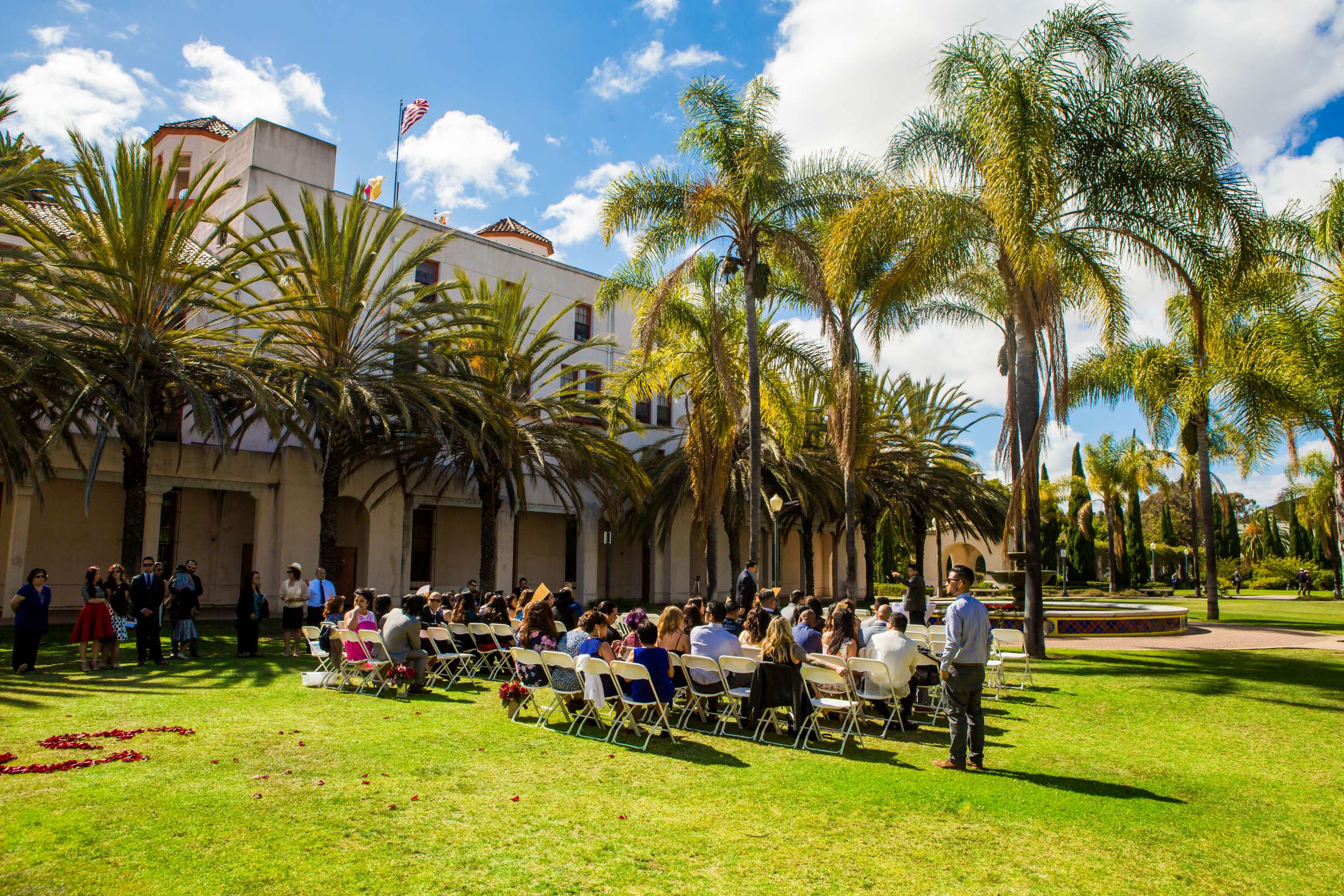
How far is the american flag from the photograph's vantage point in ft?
111

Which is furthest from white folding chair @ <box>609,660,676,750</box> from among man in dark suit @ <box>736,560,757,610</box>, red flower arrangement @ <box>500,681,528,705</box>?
man in dark suit @ <box>736,560,757,610</box>

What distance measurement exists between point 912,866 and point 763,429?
23.4 metres

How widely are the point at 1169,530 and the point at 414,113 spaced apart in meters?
58.1

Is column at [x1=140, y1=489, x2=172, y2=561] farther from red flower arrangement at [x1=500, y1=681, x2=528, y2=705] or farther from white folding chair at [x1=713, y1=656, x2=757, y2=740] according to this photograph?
white folding chair at [x1=713, y1=656, x2=757, y2=740]

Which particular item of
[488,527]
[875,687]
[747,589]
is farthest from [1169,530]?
[875,687]

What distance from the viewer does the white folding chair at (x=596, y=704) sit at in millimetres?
8242

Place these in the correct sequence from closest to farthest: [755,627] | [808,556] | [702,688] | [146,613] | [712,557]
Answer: [702,688], [755,627], [146,613], [712,557], [808,556]

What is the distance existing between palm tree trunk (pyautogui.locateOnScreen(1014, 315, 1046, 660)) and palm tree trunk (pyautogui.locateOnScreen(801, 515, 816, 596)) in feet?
51.9

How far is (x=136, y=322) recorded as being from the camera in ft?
55.2

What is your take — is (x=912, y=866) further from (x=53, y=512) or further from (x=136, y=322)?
(x=53, y=512)

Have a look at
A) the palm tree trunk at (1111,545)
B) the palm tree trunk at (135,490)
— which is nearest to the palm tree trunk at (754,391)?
the palm tree trunk at (135,490)

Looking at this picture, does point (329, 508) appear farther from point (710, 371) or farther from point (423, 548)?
point (423, 548)

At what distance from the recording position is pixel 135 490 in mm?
17141

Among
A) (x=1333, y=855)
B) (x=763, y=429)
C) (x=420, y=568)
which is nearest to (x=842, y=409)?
(x=763, y=429)
